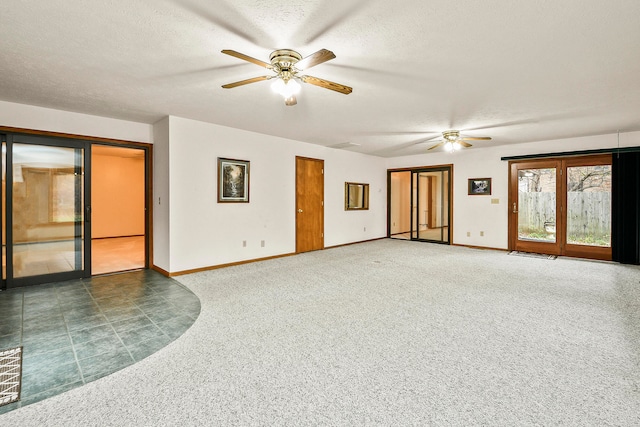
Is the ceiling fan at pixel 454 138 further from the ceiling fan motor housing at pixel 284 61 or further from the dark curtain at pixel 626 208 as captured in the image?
the ceiling fan motor housing at pixel 284 61

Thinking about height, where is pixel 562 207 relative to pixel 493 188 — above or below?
below

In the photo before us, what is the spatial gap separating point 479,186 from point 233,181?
6128 mm

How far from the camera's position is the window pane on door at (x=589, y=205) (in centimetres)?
619

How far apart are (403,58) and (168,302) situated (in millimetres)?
3798

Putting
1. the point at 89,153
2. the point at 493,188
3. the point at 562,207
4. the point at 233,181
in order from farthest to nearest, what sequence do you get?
the point at 493,188
the point at 562,207
the point at 233,181
the point at 89,153

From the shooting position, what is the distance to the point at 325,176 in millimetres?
7523

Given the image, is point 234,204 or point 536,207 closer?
point 234,204

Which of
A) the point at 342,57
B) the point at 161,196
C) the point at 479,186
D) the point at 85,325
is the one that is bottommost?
the point at 85,325

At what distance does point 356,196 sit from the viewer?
842 cm

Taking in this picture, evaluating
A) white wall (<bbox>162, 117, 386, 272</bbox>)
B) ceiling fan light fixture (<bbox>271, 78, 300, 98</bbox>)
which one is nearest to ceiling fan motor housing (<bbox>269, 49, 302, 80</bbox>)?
ceiling fan light fixture (<bbox>271, 78, 300, 98</bbox>)

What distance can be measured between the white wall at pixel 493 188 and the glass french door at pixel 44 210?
26.4 feet

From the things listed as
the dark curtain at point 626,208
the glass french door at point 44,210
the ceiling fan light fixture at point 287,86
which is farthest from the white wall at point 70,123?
the dark curtain at point 626,208

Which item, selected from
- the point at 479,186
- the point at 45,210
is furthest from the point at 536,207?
the point at 45,210

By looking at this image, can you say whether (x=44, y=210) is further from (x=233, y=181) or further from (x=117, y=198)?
(x=117, y=198)
